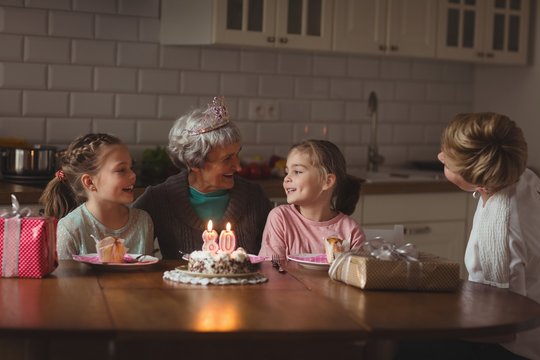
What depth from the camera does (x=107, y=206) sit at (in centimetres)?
300

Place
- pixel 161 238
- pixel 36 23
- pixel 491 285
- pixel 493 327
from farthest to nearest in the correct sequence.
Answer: pixel 36 23
pixel 161 238
pixel 491 285
pixel 493 327

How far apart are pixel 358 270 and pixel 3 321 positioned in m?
0.94

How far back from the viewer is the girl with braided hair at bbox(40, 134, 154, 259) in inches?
116

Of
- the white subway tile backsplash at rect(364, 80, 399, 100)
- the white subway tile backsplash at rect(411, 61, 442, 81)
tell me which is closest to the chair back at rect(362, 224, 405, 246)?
the white subway tile backsplash at rect(364, 80, 399, 100)

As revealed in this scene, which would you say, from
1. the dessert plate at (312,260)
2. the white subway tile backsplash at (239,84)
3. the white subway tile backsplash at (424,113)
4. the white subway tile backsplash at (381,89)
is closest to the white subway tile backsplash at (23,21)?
the white subway tile backsplash at (239,84)

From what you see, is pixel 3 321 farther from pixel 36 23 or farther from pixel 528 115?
pixel 528 115

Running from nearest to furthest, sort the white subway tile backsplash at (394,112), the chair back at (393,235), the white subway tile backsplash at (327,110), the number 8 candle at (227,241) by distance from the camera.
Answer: the number 8 candle at (227,241)
the chair back at (393,235)
the white subway tile backsplash at (327,110)
the white subway tile backsplash at (394,112)

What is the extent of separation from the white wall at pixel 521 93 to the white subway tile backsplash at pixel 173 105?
5.96 ft

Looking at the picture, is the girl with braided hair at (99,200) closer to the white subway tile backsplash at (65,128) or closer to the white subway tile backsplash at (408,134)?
the white subway tile backsplash at (65,128)

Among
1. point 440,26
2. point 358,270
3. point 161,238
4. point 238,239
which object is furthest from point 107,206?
point 440,26

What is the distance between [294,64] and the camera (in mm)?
4996

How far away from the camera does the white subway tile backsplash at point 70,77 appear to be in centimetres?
439

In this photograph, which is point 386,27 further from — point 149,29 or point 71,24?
point 71,24

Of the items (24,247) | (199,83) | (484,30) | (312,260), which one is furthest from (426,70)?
(24,247)
